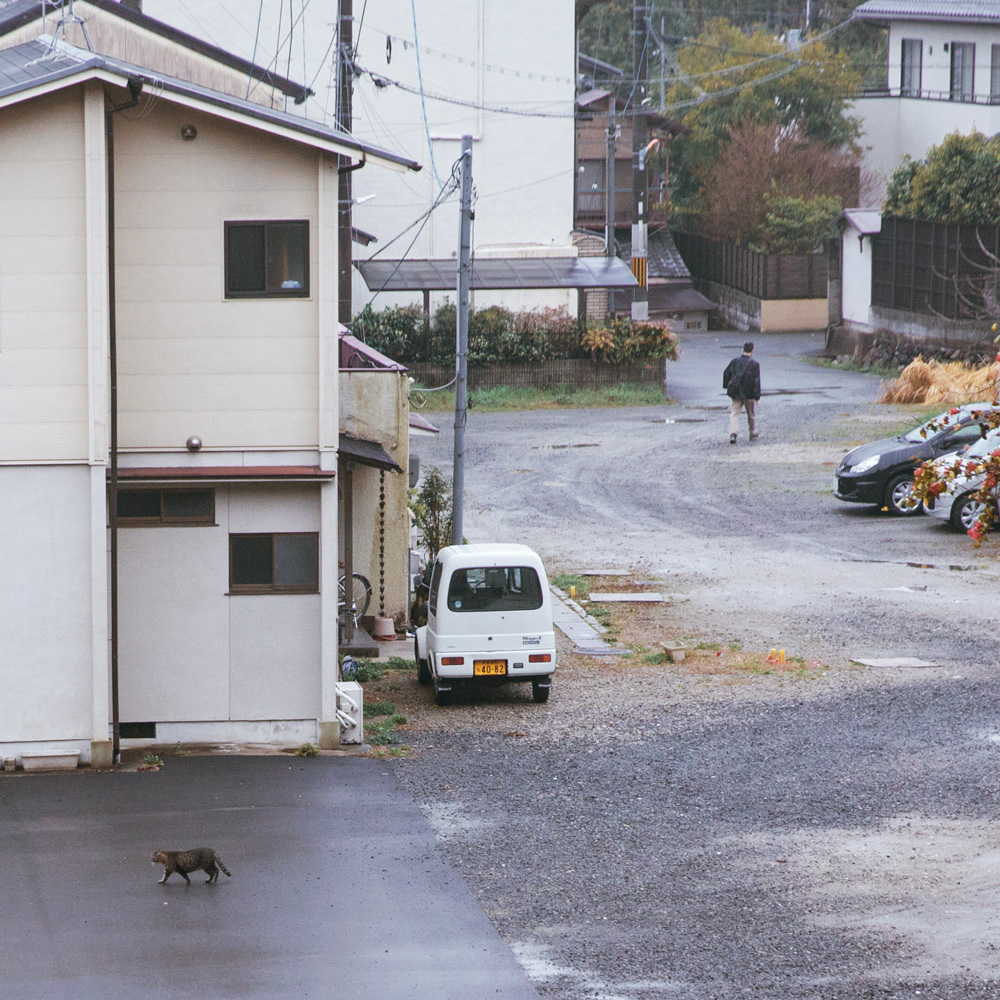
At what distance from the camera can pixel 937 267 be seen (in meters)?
42.2

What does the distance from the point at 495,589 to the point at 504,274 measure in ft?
89.7

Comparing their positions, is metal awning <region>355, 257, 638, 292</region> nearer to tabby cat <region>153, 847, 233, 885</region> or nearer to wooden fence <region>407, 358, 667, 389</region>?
wooden fence <region>407, 358, 667, 389</region>

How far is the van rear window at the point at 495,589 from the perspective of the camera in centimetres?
1581

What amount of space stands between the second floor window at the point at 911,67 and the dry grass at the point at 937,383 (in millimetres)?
22750

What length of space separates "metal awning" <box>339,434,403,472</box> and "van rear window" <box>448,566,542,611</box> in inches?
83.6

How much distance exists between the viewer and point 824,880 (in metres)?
10.8

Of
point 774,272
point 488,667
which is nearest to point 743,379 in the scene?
point 488,667

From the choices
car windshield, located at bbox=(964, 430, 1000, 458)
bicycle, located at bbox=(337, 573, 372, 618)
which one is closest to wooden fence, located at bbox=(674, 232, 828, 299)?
car windshield, located at bbox=(964, 430, 1000, 458)

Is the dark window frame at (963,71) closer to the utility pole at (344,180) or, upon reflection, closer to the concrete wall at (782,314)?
the concrete wall at (782,314)

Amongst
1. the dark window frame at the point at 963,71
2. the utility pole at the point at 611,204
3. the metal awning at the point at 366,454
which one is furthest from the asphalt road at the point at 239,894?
the dark window frame at the point at 963,71

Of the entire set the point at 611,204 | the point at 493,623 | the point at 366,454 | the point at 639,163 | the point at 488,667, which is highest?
the point at 639,163

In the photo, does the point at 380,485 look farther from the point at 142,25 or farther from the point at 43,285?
the point at 142,25

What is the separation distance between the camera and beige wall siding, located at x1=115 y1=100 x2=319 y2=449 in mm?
13938

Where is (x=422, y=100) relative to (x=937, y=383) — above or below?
above
